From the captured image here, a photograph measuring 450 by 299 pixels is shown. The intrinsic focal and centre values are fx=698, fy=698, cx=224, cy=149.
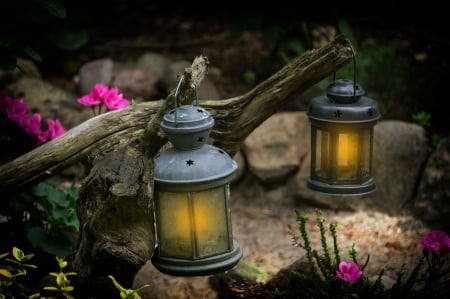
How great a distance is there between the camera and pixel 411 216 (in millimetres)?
5133

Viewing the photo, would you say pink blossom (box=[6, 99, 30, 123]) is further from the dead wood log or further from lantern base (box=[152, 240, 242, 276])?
lantern base (box=[152, 240, 242, 276])

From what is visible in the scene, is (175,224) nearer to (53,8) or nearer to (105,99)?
(105,99)

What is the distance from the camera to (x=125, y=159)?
2.94 meters

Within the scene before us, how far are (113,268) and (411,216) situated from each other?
2.95 m

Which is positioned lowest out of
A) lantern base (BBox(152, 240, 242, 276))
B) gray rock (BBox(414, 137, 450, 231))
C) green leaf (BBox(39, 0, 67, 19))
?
gray rock (BBox(414, 137, 450, 231))

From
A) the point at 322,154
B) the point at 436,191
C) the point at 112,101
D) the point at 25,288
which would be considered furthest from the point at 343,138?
the point at 436,191

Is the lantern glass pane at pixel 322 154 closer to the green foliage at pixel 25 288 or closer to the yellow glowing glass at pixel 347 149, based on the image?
the yellow glowing glass at pixel 347 149

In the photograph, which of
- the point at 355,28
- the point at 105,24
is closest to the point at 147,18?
the point at 105,24

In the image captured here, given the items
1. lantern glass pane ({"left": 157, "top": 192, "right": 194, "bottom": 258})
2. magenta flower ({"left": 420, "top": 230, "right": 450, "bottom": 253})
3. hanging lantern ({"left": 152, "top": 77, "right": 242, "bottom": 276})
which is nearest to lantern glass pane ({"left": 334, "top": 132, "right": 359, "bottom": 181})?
magenta flower ({"left": 420, "top": 230, "right": 450, "bottom": 253})

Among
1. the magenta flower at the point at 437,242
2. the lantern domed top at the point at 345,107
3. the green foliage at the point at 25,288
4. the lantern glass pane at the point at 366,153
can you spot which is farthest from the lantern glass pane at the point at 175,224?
the magenta flower at the point at 437,242

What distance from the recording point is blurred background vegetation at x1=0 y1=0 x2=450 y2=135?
602cm

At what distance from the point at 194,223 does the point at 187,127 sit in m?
0.35

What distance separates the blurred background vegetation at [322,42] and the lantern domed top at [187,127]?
8.50 feet

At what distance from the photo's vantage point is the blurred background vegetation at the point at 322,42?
6016mm
